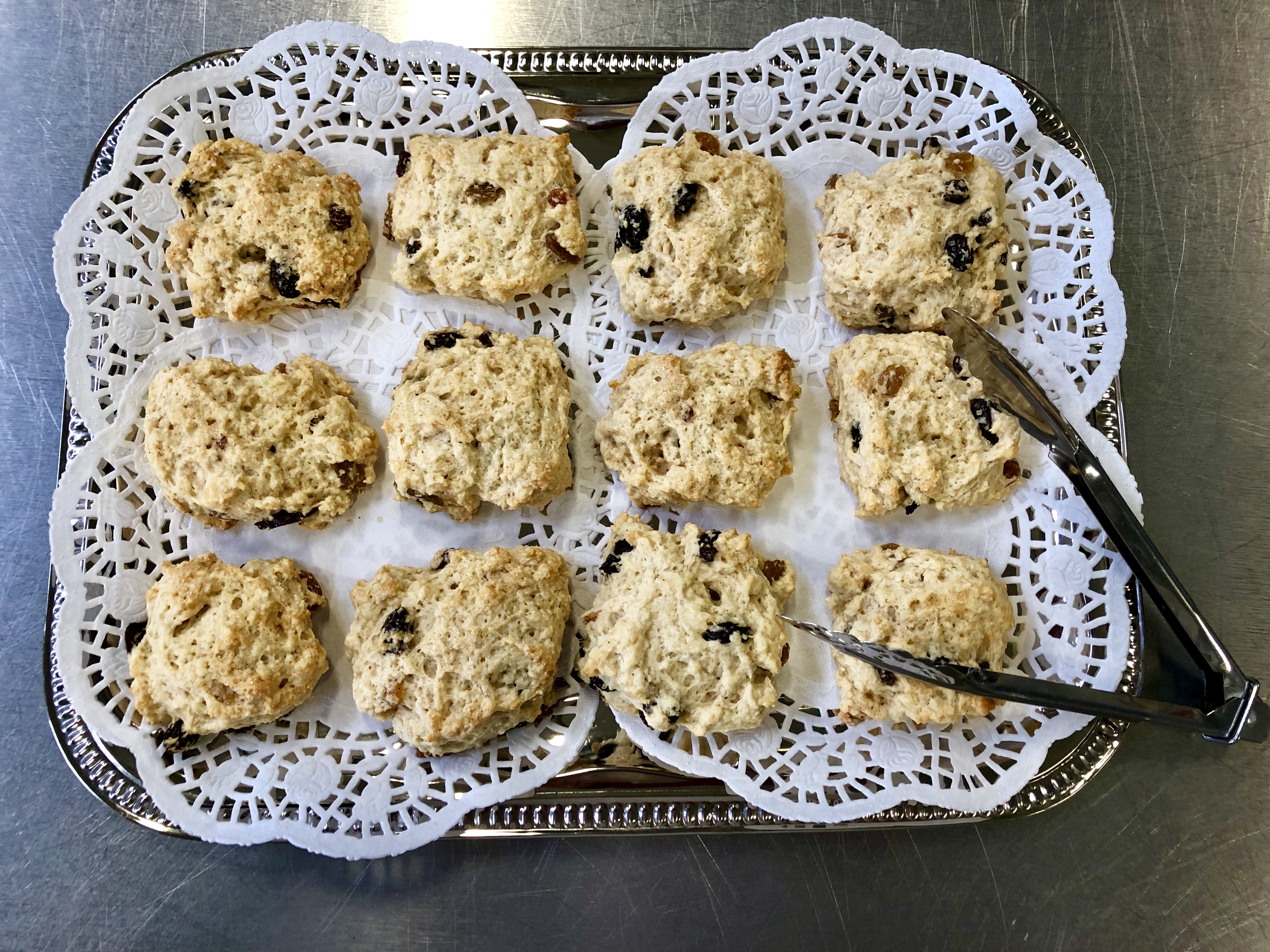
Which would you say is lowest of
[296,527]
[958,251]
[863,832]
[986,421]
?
Result: [863,832]

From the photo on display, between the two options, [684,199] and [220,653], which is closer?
[220,653]

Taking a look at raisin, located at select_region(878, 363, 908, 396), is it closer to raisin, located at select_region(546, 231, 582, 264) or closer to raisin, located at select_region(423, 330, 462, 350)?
raisin, located at select_region(546, 231, 582, 264)

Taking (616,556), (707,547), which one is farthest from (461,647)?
(707,547)

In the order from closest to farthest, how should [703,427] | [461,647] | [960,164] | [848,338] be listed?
[461,647] → [703,427] → [960,164] → [848,338]

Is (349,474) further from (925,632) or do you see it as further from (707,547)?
(925,632)

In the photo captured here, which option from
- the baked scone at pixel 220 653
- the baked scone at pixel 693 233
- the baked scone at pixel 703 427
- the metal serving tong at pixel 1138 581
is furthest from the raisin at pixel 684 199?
the baked scone at pixel 220 653

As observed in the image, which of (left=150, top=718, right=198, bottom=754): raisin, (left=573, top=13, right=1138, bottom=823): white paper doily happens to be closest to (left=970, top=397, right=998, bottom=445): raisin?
(left=573, top=13, right=1138, bottom=823): white paper doily

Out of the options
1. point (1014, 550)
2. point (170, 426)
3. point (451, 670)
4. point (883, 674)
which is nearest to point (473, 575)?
point (451, 670)

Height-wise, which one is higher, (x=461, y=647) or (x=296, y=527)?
(x=296, y=527)
